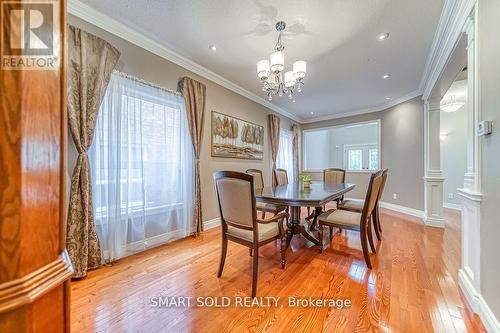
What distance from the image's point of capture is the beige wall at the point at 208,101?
2.38 m

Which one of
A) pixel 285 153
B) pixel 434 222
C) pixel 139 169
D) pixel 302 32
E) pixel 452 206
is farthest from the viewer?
pixel 285 153

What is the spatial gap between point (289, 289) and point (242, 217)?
735mm

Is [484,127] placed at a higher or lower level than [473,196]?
higher

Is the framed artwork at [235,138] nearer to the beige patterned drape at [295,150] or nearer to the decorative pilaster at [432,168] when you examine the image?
the beige patterned drape at [295,150]

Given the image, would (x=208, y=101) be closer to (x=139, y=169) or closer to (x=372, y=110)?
(x=139, y=169)

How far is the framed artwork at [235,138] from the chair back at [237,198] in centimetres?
180

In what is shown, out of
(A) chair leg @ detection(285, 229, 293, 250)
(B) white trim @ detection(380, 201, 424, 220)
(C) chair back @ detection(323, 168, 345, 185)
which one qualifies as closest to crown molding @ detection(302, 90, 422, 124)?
(C) chair back @ detection(323, 168, 345, 185)

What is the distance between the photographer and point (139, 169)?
252cm

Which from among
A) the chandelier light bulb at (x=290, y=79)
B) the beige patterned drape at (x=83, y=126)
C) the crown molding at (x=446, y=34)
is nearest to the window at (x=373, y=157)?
the crown molding at (x=446, y=34)

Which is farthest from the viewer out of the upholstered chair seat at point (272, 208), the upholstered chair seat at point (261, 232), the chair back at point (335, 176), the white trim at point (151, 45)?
the chair back at point (335, 176)

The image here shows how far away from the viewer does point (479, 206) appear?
60.7 inches

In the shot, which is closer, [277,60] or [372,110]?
[277,60]

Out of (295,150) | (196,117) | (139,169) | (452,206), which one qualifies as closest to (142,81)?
(196,117)

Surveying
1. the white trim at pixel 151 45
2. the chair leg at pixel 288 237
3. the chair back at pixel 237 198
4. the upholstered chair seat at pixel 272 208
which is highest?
the white trim at pixel 151 45
